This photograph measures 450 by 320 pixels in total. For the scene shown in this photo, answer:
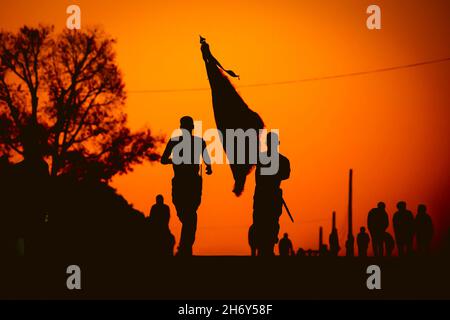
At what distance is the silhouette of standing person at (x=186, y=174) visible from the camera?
14.9 m

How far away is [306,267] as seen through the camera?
14.9 m

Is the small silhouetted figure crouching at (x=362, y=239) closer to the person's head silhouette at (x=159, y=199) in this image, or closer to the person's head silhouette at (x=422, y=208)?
the person's head silhouette at (x=422, y=208)

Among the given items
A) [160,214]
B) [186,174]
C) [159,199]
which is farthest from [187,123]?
[159,199]

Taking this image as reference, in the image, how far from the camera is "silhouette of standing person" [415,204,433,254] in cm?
2008

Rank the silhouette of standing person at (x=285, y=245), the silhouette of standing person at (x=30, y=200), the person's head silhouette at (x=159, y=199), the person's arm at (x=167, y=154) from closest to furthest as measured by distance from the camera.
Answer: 1. the person's arm at (x=167, y=154)
2. the silhouette of standing person at (x=30, y=200)
3. the person's head silhouette at (x=159, y=199)
4. the silhouette of standing person at (x=285, y=245)

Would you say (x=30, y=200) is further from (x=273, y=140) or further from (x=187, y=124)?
(x=273, y=140)

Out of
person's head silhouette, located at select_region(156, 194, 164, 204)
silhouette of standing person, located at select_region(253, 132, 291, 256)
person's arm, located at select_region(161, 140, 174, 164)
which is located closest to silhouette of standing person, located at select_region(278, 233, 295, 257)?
person's head silhouette, located at select_region(156, 194, 164, 204)

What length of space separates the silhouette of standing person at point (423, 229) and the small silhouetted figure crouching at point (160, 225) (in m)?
5.12

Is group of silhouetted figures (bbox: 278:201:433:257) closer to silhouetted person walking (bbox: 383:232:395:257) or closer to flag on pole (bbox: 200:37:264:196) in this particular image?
silhouetted person walking (bbox: 383:232:395:257)

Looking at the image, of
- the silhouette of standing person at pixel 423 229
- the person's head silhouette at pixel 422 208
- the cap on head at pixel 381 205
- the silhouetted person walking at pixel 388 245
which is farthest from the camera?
the silhouetted person walking at pixel 388 245

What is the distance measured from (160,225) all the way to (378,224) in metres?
5.22

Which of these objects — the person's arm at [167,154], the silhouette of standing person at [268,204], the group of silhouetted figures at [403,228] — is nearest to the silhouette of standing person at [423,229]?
the group of silhouetted figures at [403,228]
